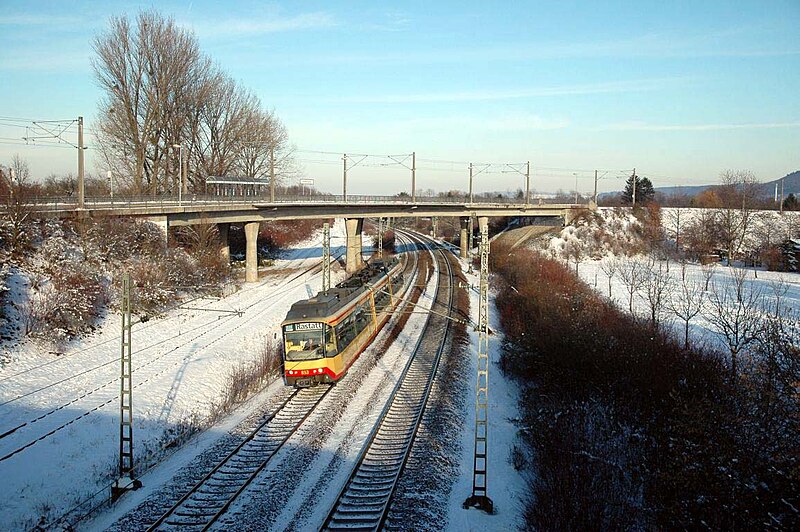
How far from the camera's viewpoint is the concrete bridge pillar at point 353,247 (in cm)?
5422

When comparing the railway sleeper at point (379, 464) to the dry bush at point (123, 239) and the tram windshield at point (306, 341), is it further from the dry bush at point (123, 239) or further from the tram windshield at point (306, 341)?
the dry bush at point (123, 239)

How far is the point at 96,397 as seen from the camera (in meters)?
19.6

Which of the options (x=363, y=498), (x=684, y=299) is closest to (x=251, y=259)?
(x=684, y=299)

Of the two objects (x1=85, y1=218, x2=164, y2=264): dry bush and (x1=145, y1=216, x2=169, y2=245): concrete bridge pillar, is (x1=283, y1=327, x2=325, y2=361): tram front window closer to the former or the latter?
(x1=85, y1=218, x2=164, y2=264): dry bush


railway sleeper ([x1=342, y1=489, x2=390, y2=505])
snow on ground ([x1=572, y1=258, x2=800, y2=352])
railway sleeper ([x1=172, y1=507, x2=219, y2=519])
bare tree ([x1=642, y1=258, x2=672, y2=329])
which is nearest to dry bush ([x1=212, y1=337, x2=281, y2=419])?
railway sleeper ([x1=172, y1=507, x2=219, y2=519])

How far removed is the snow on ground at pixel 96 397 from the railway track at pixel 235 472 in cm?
168

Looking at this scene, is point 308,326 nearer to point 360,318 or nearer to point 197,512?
point 360,318

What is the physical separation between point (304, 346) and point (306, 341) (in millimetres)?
188

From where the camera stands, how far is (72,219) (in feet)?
110

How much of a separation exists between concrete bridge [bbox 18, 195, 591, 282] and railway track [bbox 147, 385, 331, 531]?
20.1 meters

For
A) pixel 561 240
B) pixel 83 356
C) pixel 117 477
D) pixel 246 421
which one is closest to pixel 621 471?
pixel 246 421

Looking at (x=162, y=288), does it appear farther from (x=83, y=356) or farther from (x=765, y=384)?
(x=765, y=384)

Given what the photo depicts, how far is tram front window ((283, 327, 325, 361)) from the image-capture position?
67.9 feet

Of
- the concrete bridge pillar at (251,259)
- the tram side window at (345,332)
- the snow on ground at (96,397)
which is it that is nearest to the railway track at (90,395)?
the snow on ground at (96,397)
